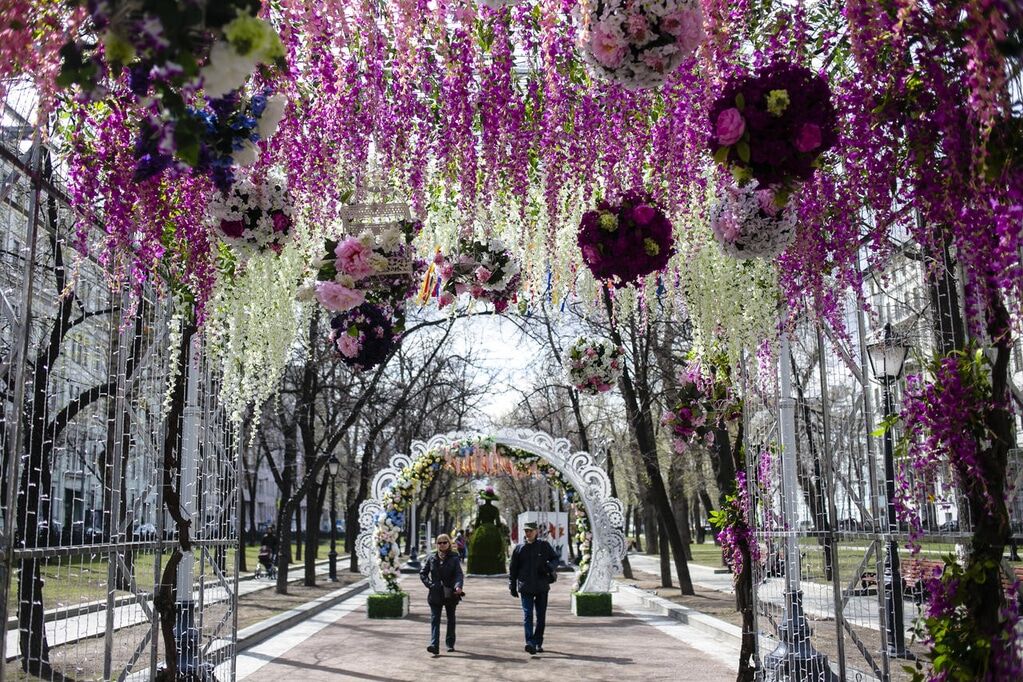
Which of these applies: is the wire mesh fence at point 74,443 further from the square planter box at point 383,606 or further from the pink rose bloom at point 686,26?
the square planter box at point 383,606

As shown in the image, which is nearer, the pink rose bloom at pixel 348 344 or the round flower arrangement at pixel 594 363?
the pink rose bloom at pixel 348 344

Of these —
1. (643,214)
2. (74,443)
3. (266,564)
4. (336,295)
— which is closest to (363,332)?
(336,295)

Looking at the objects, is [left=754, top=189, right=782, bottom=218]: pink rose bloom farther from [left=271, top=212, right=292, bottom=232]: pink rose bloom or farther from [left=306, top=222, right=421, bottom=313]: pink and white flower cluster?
[left=271, top=212, right=292, bottom=232]: pink rose bloom

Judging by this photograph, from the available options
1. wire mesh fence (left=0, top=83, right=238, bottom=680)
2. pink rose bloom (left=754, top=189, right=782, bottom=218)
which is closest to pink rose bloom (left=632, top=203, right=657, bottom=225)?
pink rose bloom (left=754, top=189, right=782, bottom=218)

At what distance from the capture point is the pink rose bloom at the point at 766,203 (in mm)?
4574

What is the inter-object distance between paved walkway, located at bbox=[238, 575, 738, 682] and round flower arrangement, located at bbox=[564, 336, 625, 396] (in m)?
3.22

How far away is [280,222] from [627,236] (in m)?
1.85

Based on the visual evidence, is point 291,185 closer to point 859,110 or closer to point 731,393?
point 859,110

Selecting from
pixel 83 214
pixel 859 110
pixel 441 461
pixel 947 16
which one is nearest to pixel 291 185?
pixel 83 214

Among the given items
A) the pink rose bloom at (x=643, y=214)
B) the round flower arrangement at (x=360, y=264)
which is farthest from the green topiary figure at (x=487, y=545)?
the pink rose bloom at (x=643, y=214)

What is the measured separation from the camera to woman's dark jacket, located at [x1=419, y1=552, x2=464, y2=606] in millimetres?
12828

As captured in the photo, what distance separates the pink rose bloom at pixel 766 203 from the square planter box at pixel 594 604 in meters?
14.9

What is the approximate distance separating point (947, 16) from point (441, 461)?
15.7 meters

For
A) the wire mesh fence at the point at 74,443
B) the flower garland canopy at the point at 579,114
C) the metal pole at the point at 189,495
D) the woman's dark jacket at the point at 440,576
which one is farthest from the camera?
the woman's dark jacket at the point at 440,576
